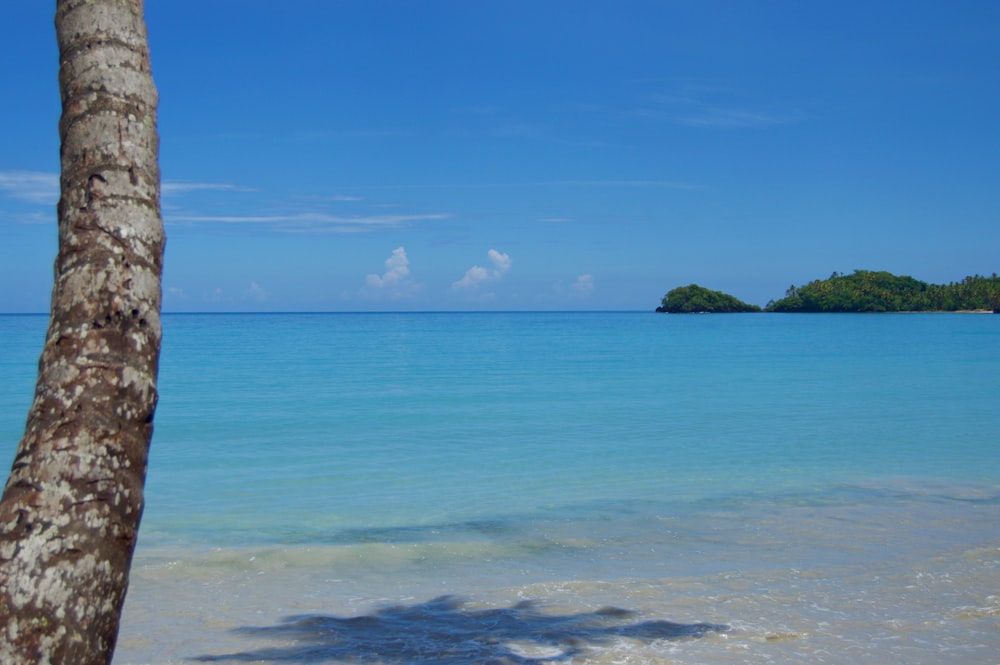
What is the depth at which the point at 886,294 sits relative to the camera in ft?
478

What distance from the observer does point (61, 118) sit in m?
2.60

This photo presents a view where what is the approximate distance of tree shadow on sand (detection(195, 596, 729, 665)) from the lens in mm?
6164

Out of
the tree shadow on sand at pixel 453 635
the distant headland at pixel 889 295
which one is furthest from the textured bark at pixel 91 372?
the distant headland at pixel 889 295

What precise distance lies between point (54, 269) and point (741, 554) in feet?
25.0

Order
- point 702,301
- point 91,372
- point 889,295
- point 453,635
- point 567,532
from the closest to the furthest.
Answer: point 91,372 < point 453,635 < point 567,532 < point 889,295 < point 702,301

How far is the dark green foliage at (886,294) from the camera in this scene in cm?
14451

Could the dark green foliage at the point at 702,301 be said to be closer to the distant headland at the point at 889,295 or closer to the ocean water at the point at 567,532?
the distant headland at the point at 889,295

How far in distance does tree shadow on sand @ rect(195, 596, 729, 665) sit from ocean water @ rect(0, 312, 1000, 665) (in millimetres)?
22

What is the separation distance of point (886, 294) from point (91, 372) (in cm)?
15609

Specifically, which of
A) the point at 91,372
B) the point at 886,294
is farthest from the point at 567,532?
the point at 886,294

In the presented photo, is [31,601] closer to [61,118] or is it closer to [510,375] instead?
[61,118]

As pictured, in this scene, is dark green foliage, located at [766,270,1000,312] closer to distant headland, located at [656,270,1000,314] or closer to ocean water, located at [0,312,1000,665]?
distant headland, located at [656,270,1000,314]

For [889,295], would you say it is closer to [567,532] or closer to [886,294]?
[886,294]

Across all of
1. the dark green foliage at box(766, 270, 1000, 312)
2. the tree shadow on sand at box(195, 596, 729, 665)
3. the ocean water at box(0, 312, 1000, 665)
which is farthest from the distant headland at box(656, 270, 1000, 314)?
the tree shadow on sand at box(195, 596, 729, 665)
